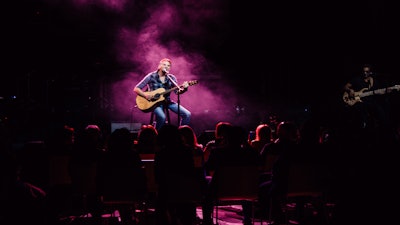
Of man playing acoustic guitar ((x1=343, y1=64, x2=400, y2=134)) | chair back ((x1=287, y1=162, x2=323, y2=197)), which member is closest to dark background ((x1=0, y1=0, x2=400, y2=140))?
man playing acoustic guitar ((x1=343, y1=64, x2=400, y2=134))

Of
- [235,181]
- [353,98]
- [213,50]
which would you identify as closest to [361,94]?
[353,98]

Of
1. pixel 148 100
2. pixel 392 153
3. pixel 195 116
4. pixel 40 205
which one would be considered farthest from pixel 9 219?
pixel 195 116

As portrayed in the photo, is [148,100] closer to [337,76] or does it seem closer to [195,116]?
[195,116]

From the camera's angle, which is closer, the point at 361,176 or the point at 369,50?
the point at 361,176

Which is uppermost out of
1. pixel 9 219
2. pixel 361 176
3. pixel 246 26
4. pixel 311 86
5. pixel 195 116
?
pixel 246 26

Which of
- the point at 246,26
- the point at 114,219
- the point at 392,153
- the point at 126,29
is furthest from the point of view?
the point at 246,26

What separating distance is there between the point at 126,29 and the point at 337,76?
658cm

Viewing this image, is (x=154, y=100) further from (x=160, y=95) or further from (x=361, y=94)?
(x=361, y=94)

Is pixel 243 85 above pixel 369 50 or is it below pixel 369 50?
below

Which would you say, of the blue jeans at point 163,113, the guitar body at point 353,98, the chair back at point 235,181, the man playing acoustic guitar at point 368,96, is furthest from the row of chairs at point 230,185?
the guitar body at point 353,98

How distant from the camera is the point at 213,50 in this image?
13531 mm

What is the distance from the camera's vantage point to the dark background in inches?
476

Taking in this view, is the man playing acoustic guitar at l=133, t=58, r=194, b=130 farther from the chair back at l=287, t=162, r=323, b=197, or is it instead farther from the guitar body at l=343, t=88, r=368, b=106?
the guitar body at l=343, t=88, r=368, b=106

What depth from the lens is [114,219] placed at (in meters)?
6.11
